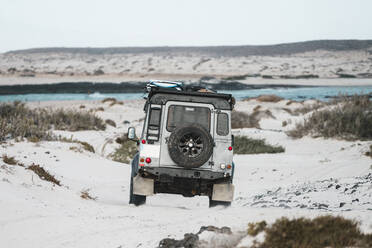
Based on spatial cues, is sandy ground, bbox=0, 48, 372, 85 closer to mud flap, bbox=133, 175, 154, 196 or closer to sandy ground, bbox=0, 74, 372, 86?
sandy ground, bbox=0, 74, 372, 86

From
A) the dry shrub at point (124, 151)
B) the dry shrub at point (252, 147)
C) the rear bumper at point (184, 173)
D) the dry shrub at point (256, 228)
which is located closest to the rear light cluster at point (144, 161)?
the rear bumper at point (184, 173)

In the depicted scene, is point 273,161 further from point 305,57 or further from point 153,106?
point 305,57

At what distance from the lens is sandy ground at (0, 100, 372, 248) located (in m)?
5.64

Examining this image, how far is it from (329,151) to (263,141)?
Answer: 11.1 ft

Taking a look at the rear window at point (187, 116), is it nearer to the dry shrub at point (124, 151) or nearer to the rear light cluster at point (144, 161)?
the rear light cluster at point (144, 161)

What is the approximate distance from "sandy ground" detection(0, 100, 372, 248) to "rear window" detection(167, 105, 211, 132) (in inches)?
63.8

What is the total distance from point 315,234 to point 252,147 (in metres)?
13.7

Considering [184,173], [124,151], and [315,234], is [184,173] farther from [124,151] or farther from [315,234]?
[124,151]

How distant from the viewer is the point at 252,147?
1794 cm

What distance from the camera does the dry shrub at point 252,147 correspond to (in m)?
17.3

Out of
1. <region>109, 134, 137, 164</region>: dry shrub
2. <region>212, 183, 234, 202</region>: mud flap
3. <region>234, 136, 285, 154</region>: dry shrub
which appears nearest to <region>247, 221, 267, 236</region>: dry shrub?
<region>212, 183, 234, 202</region>: mud flap

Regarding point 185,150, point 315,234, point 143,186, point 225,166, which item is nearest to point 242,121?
point 225,166

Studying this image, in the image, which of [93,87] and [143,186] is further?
[93,87]

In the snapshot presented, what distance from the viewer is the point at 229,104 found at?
7863mm
